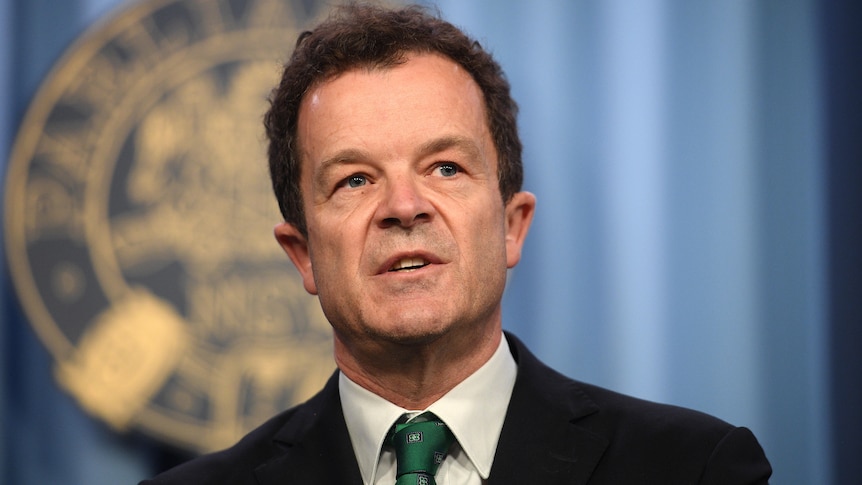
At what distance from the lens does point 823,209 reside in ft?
7.95

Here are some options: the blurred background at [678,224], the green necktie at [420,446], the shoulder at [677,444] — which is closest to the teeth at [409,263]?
the green necktie at [420,446]

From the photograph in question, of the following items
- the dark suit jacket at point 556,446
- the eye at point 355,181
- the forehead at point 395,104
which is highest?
the forehead at point 395,104

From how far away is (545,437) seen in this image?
1.63m

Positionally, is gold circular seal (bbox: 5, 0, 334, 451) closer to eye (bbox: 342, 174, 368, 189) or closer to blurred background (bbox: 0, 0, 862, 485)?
blurred background (bbox: 0, 0, 862, 485)

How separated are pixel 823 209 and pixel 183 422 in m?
1.63

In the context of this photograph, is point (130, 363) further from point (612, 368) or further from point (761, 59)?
point (761, 59)

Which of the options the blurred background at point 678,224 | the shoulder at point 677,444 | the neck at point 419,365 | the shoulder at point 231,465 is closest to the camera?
the shoulder at point 677,444

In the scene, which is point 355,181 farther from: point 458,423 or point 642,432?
point 642,432

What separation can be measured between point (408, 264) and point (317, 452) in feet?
1.28

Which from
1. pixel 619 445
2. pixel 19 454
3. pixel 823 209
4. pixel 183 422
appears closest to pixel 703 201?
pixel 823 209

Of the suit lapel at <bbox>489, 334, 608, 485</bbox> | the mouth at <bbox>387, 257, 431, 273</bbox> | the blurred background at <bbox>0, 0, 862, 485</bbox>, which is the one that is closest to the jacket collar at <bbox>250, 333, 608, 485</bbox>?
the suit lapel at <bbox>489, 334, 608, 485</bbox>

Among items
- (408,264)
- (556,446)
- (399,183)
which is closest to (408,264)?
(408,264)

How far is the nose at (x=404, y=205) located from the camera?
154 centimetres

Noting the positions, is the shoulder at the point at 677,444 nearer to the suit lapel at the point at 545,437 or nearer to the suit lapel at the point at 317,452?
the suit lapel at the point at 545,437
